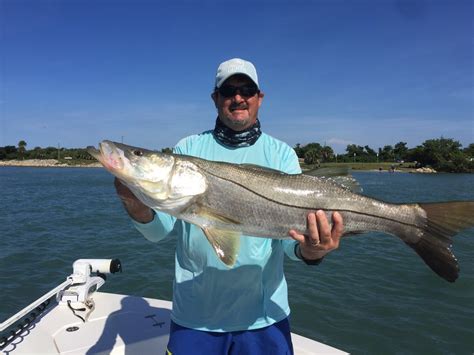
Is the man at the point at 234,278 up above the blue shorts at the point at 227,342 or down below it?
above

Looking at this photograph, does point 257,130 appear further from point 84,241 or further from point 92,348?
point 84,241

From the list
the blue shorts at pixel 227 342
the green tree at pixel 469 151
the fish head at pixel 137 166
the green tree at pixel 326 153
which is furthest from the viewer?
the green tree at pixel 326 153

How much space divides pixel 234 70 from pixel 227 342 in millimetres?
2266

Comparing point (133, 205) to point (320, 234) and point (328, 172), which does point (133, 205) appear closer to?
point (320, 234)

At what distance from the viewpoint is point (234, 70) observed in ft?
11.0

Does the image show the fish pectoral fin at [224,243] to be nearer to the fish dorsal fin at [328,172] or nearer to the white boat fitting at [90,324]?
the fish dorsal fin at [328,172]

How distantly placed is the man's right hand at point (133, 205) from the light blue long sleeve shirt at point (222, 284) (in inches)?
3.0

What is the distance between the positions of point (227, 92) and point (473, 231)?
19441 millimetres

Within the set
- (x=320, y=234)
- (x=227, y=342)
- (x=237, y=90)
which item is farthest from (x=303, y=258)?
(x=237, y=90)

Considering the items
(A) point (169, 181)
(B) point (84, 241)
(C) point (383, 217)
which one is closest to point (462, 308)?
(C) point (383, 217)

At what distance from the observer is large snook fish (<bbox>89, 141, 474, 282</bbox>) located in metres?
2.89

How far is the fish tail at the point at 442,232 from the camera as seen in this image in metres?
2.93

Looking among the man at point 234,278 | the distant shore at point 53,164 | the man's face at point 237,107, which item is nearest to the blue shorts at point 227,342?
the man at point 234,278

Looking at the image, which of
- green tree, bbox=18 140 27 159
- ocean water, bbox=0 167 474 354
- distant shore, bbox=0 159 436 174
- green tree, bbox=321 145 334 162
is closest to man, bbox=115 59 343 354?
ocean water, bbox=0 167 474 354
